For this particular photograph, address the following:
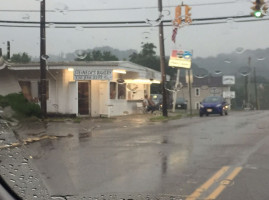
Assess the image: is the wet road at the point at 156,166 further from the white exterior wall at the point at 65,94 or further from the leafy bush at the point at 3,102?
the white exterior wall at the point at 65,94

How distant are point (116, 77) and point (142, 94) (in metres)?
4.79

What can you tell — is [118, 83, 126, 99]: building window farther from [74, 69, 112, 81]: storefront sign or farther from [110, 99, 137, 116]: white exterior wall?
[74, 69, 112, 81]: storefront sign

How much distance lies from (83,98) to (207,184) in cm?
1850

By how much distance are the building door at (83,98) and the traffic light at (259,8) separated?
59.5 feet

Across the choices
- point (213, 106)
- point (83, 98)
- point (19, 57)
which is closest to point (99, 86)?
point (83, 98)

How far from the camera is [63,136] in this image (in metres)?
12.7

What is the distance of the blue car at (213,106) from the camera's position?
85.6 feet

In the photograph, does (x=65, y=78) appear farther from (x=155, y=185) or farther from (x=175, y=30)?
(x=155, y=185)

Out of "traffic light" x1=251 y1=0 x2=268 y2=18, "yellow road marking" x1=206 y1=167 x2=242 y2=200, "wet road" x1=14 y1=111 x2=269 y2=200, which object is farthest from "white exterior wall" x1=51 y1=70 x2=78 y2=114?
"traffic light" x1=251 y1=0 x2=268 y2=18

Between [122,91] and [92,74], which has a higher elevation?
→ [92,74]

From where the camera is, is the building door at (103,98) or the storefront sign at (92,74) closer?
the storefront sign at (92,74)

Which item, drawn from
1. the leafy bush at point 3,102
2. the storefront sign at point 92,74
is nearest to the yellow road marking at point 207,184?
the leafy bush at point 3,102

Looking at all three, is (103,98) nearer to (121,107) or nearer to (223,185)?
(121,107)

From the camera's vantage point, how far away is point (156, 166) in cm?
746
